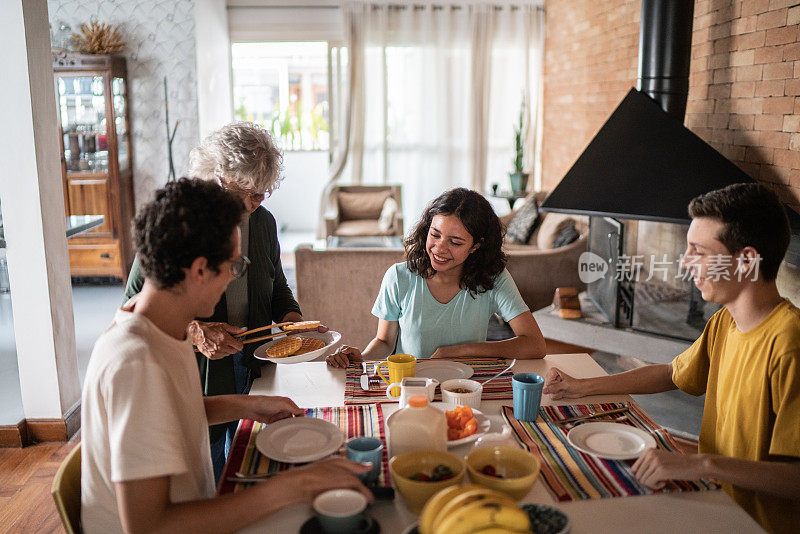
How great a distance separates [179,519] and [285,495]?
0.16m

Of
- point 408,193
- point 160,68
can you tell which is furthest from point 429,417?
point 408,193

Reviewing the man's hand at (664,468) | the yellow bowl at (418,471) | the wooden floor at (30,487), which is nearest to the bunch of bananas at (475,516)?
the yellow bowl at (418,471)

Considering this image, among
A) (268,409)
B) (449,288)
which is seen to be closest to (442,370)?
(449,288)

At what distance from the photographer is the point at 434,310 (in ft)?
6.55

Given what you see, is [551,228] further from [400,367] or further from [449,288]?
[400,367]

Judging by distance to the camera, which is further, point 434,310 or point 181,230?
point 434,310

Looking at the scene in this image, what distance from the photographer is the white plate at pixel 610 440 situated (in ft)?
4.16

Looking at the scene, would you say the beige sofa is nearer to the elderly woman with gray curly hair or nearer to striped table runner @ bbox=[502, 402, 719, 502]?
the elderly woman with gray curly hair

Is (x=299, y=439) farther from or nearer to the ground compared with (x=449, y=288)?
nearer to the ground

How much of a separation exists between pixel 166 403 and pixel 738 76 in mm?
2944

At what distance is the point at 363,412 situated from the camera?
149 centimetres

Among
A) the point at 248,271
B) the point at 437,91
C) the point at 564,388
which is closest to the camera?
the point at 564,388

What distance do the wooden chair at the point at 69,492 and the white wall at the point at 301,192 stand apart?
23.3 ft

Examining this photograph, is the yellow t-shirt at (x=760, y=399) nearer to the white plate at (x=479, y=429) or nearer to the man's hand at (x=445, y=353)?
the white plate at (x=479, y=429)
